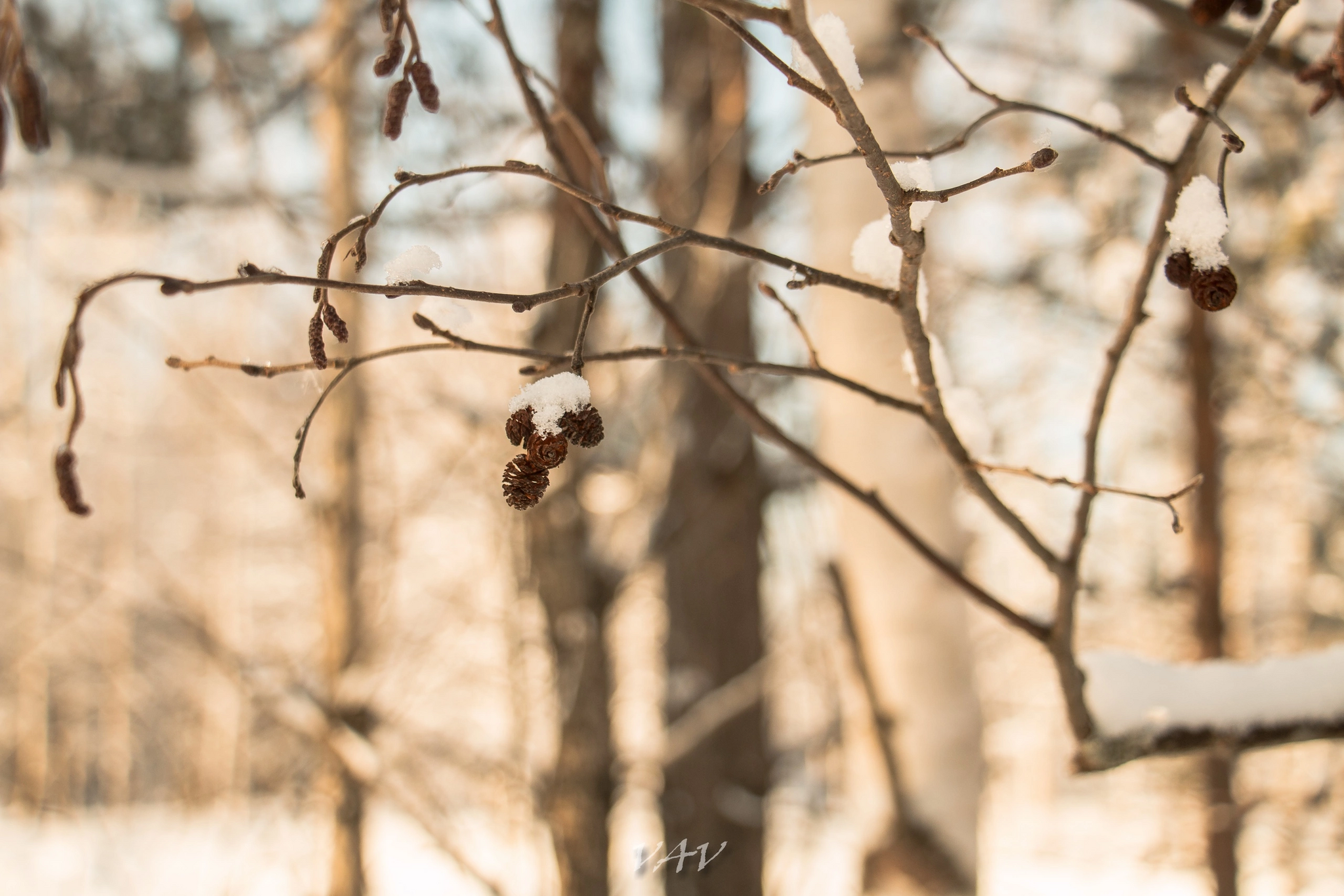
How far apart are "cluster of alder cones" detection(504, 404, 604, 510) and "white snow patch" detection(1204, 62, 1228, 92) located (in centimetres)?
66

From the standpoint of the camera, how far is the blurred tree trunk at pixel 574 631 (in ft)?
5.98

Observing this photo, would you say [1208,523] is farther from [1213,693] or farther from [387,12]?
[387,12]

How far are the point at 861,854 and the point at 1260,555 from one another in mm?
8136

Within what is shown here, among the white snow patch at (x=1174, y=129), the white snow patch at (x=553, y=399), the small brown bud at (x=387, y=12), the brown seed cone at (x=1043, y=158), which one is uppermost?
the white snow patch at (x=1174, y=129)

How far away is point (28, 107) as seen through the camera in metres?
0.72

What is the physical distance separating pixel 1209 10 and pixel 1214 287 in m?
0.45

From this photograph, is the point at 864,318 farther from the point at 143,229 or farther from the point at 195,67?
the point at 143,229

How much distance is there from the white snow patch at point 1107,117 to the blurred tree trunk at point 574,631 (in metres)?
1.13

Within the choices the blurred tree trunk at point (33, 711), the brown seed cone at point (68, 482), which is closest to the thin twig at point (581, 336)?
the brown seed cone at point (68, 482)

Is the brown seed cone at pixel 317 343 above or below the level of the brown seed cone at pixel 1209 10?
below

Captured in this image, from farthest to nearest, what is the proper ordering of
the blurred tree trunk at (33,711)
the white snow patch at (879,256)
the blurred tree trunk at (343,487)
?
the blurred tree trunk at (33,711) → the blurred tree trunk at (343,487) → the white snow patch at (879,256)

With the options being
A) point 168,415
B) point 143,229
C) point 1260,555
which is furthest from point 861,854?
point 168,415

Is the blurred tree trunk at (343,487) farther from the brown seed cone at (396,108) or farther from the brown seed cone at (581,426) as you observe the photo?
the brown seed cone at (581,426)

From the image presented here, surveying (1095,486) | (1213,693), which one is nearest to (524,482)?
(1095,486)
